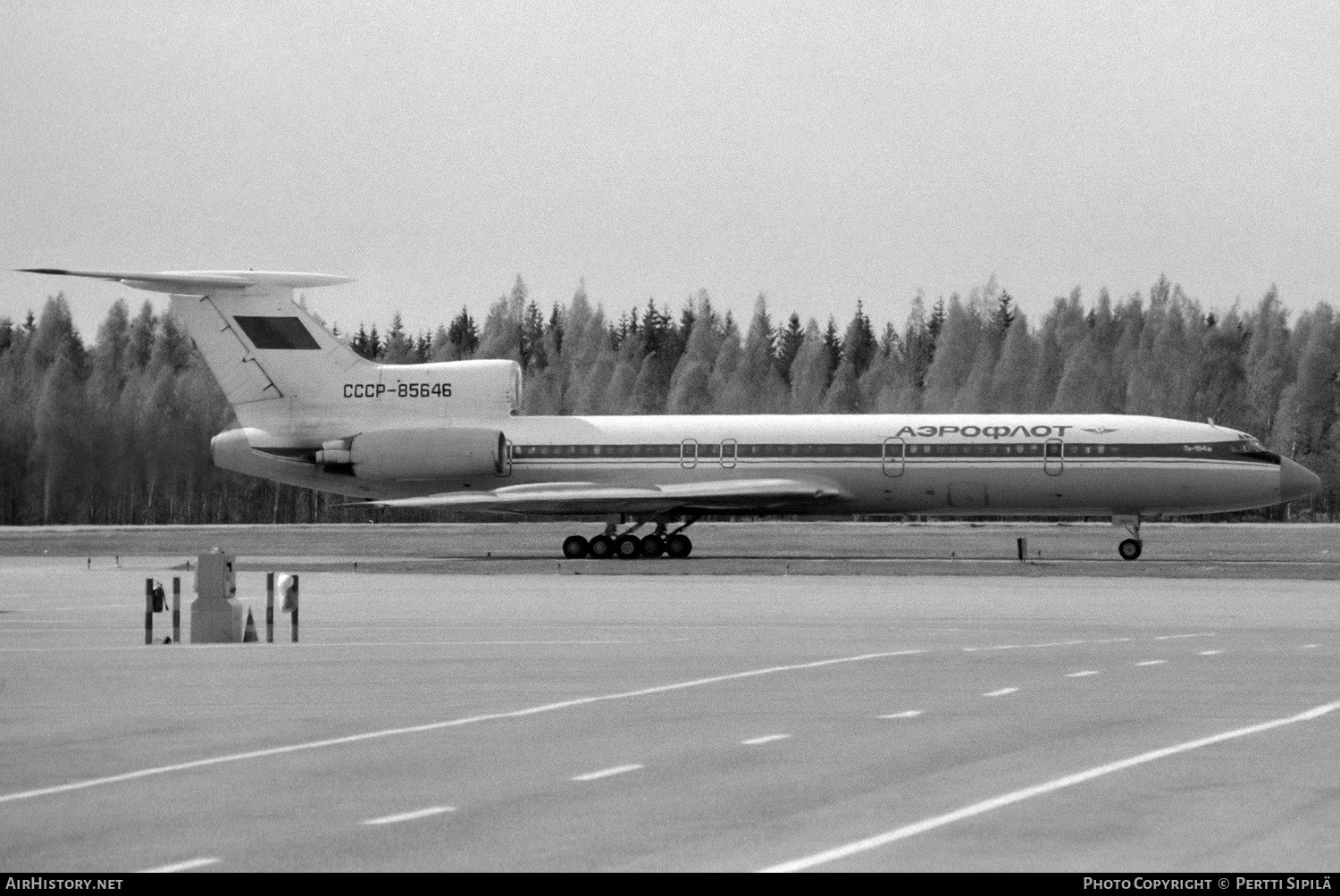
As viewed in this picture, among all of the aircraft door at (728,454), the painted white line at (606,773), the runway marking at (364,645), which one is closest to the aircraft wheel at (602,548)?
the aircraft door at (728,454)

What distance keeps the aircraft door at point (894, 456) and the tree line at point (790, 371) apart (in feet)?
111

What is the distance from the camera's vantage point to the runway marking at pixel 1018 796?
937cm

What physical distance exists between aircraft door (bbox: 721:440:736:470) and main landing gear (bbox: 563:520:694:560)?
1814 millimetres

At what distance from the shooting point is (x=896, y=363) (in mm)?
118188

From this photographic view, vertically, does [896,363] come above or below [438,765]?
above

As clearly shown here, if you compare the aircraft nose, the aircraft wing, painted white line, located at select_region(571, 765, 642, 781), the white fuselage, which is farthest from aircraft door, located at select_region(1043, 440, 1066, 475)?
painted white line, located at select_region(571, 765, 642, 781)

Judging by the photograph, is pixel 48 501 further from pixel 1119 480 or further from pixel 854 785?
pixel 854 785

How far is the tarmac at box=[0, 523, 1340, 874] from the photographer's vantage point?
971cm

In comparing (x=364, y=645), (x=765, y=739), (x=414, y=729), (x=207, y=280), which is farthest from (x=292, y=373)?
(x=765, y=739)

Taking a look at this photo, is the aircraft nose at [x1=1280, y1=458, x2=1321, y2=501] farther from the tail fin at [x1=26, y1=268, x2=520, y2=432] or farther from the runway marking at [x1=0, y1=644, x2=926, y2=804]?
the runway marking at [x1=0, y1=644, x2=926, y2=804]

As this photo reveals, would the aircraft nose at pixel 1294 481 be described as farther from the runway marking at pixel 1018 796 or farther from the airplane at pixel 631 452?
the runway marking at pixel 1018 796

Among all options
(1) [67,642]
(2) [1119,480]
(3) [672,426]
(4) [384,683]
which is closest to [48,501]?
(3) [672,426]
